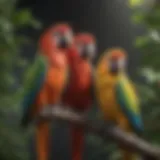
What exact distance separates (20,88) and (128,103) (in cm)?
39

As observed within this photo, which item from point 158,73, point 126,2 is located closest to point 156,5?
point 126,2

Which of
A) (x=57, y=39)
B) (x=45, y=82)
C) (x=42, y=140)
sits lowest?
(x=42, y=140)

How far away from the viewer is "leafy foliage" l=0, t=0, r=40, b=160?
1.47 m

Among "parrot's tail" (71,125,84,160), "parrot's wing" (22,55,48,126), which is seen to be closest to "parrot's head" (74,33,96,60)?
"parrot's wing" (22,55,48,126)

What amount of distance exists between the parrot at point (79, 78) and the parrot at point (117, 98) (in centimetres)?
5

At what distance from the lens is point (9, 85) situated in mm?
1541

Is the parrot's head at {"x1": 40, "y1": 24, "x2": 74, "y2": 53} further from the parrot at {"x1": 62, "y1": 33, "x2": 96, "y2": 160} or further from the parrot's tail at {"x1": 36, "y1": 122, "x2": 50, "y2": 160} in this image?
the parrot's tail at {"x1": 36, "y1": 122, "x2": 50, "y2": 160}

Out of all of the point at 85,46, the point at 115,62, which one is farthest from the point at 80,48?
the point at 115,62

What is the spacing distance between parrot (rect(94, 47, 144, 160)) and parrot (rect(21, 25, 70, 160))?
0.38ft

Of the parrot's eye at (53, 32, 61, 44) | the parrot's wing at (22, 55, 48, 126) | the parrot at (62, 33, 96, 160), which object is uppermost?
the parrot's eye at (53, 32, 61, 44)

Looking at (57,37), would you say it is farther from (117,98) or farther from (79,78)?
(117,98)

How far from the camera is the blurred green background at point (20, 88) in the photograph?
1458 mm

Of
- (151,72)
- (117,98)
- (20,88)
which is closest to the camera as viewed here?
(117,98)

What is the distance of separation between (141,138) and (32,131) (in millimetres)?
362
